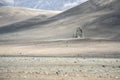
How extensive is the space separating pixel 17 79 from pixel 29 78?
849mm

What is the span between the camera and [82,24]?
11419 cm

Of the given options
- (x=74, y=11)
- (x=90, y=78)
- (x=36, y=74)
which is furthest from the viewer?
(x=74, y=11)

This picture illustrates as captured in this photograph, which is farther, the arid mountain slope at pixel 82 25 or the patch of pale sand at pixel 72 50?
the arid mountain slope at pixel 82 25

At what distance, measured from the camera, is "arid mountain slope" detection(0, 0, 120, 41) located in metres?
97.7

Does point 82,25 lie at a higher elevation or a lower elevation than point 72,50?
higher

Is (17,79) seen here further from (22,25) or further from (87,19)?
(22,25)

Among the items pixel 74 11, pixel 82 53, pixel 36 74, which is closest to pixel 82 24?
pixel 74 11

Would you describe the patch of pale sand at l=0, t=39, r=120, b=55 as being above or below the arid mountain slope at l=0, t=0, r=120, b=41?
below

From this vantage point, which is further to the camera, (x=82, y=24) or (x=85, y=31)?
(x=82, y=24)

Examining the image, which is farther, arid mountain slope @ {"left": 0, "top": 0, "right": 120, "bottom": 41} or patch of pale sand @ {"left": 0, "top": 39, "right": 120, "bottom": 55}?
arid mountain slope @ {"left": 0, "top": 0, "right": 120, "bottom": 41}

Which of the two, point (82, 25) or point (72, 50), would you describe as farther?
point (82, 25)

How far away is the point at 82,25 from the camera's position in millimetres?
112438

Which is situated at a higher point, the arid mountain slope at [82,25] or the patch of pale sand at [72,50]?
the arid mountain slope at [82,25]

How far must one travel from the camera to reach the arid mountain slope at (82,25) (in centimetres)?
9769
